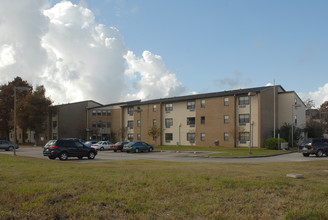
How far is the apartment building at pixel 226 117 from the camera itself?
4594cm

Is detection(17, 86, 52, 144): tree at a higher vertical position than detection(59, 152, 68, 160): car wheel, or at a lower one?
higher

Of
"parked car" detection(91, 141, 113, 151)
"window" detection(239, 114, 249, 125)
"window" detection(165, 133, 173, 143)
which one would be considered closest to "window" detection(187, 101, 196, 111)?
"window" detection(165, 133, 173, 143)

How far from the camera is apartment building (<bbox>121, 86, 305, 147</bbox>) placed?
151ft

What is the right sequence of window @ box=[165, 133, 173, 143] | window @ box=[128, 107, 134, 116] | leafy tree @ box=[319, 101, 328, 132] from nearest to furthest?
1. window @ box=[165, 133, 173, 143]
2. window @ box=[128, 107, 134, 116]
3. leafy tree @ box=[319, 101, 328, 132]

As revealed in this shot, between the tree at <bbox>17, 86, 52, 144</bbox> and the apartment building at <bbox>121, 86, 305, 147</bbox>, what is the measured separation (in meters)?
23.7

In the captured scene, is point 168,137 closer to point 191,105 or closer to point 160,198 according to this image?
point 191,105

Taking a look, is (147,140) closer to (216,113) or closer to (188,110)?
(188,110)

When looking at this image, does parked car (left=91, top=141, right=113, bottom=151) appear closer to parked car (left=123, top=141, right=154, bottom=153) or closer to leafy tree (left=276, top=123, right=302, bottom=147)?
parked car (left=123, top=141, right=154, bottom=153)

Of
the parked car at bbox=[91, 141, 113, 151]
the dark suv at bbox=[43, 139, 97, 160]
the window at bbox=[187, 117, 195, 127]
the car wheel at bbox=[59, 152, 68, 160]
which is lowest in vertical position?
the parked car at bbox=[91, 141, 113, 151]

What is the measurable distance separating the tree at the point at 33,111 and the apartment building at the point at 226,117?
23.7m

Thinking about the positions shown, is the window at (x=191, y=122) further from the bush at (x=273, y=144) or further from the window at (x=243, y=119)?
the bush at (x=273, y=144)

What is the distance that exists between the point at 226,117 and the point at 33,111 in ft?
135

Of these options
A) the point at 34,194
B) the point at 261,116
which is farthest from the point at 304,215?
the point at 261,116

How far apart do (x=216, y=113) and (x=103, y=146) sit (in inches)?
741
